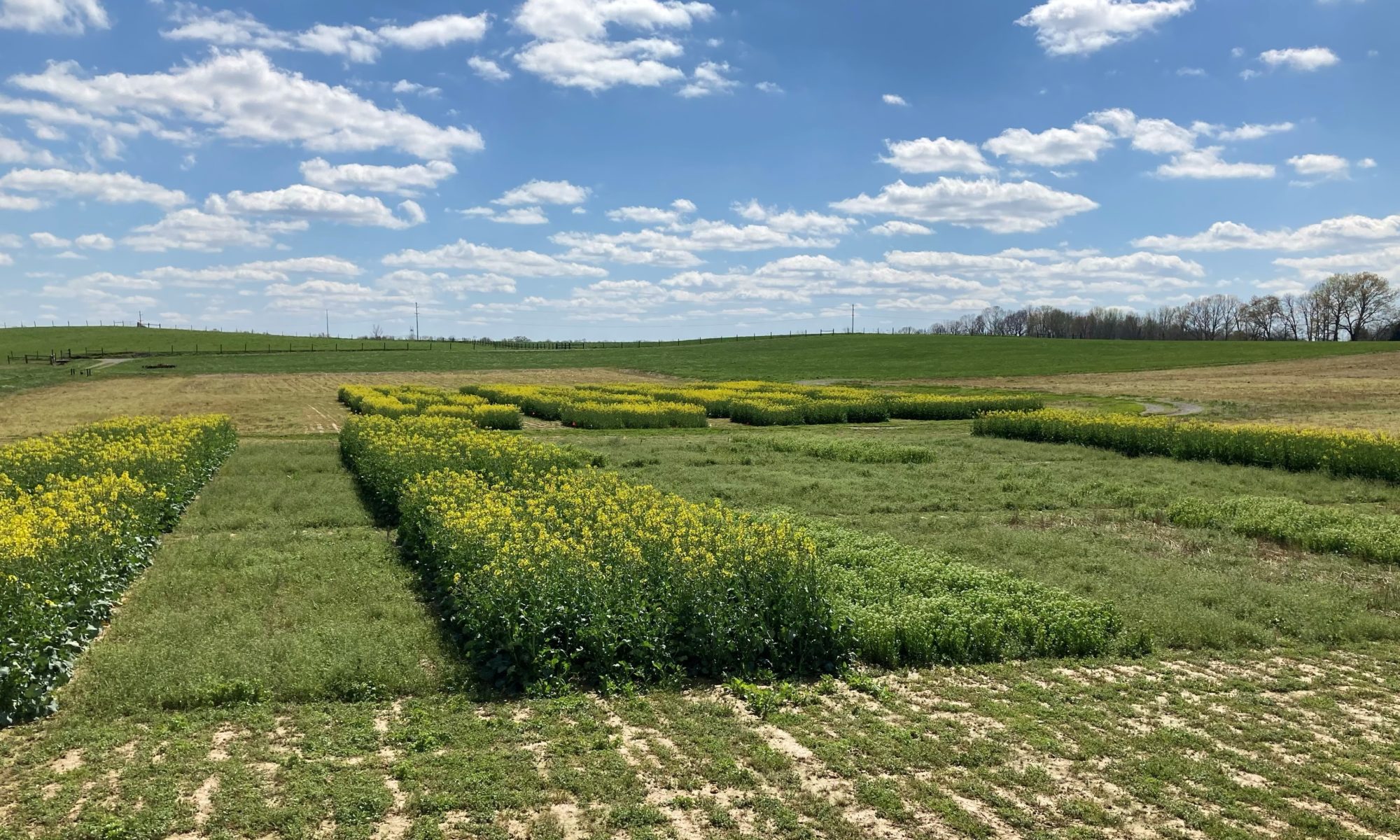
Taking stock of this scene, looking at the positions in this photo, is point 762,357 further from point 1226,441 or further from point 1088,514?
point 1088,514

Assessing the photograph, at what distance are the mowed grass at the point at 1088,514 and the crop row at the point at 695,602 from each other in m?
1.64

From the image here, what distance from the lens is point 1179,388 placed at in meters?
60.2

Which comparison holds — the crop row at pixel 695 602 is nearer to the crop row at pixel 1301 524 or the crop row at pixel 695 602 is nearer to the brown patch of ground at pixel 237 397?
the crop row at pixel 1301 524

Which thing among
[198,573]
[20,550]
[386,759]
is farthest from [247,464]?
[386,759]

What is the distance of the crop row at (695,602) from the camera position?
8.86 metres

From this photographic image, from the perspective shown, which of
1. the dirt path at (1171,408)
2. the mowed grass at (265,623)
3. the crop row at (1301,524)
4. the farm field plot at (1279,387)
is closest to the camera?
the mowed grass at (265,623)

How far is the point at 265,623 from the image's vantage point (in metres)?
10.4

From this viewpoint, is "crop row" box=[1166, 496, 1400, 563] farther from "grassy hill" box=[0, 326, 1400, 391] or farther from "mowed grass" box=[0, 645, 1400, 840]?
"grassy hill" box=[0, 326, 1400, 391]

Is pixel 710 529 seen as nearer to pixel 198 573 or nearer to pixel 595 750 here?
pixel 595 750

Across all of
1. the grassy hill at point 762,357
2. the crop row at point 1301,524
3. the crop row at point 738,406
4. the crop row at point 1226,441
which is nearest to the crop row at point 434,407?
the crop row at point 738,406

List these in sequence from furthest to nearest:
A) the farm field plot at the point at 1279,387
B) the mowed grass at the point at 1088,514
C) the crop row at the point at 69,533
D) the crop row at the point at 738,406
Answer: the farm field plot at the point at 1279,387 → the crop row at the point at 738,406 → the mowed grass at the point at 1088,514 → the crop row at the point at 69,533

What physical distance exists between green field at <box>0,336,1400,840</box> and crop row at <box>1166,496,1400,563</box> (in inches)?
19.8

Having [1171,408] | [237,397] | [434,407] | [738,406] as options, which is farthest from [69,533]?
[1171,408]

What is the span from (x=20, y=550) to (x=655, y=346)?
126 m
